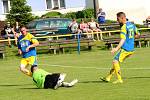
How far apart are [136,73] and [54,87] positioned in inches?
164

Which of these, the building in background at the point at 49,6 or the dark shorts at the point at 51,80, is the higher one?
the building in background at the point at 49,6

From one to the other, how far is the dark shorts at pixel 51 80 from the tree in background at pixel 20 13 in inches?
1334

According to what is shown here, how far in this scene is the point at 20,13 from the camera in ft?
158

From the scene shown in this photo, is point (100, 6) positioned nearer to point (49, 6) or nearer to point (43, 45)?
point (49, 6)

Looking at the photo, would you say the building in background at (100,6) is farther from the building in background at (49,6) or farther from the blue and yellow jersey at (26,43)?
the blue and yellow jersey at (26,43)

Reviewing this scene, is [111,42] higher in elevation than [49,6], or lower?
lower

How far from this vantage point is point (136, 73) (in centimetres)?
1777

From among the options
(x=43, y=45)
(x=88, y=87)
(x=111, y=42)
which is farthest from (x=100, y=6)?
(x=88, y=87)

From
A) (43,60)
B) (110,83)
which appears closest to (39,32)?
(43,60)

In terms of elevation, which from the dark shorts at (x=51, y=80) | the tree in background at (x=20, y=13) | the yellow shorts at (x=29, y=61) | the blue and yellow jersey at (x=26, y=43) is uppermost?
the tree in background at (x=20, y=13)

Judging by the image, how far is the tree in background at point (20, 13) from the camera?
48250 millimetres

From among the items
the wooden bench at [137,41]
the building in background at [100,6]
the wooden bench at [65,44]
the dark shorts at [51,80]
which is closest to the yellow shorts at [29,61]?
the dark shorts at [51,80]

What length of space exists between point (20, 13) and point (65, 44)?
1667cm

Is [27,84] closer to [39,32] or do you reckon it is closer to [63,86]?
[63,86]
